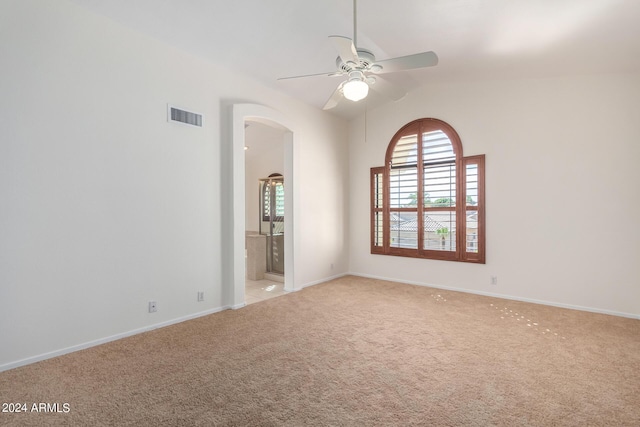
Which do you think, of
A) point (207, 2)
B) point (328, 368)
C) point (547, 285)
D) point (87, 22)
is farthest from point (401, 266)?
point (87, 22)

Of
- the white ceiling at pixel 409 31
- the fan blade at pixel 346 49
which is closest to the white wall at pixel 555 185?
the white ceiling at pixel 409 31

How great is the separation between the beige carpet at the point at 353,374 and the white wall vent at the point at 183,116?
2.28 metres

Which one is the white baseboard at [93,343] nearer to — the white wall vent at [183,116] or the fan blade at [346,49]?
the white wall vent at [183,116]

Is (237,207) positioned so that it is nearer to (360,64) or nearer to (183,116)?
(183,116)

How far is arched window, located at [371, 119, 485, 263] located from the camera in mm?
4836

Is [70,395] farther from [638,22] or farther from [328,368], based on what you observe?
[638,22]

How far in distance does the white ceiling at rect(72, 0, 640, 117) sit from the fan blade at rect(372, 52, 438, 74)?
74 centimetres

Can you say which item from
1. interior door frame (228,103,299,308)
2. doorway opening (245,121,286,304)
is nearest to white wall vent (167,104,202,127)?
interior door frame (228,103,299,308)

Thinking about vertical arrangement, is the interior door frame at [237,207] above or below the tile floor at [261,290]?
above

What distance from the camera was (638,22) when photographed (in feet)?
9.09

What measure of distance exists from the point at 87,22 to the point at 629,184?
5943 millimetres

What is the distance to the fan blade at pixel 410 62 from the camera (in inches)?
95.0

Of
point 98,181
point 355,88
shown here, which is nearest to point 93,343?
point 98,181

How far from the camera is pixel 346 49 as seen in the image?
2.33 metres
